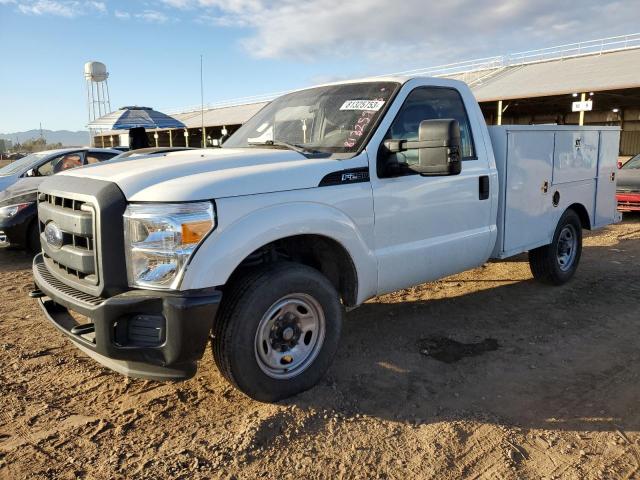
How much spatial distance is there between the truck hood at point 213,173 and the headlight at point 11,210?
465 centimetres

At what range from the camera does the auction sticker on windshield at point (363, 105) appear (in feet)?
12.6

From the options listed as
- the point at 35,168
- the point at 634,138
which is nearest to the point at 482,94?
the point at 634,138

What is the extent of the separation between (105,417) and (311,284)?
4.79 ft

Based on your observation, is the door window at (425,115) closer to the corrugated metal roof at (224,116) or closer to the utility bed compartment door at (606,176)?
the utility bed compartment door at (606,176)

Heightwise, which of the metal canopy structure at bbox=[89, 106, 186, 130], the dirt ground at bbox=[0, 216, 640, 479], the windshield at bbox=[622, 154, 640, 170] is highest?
the metal canopy structure at bbox=[89, 106, 186, 130]

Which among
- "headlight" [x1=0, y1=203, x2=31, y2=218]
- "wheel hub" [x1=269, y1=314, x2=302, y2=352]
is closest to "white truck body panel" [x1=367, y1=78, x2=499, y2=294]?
"wheel hub" [x1=269, y1=314, x2=302, y2=352]

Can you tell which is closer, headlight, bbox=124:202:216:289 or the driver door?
headlight, bbox=124:202:216:289

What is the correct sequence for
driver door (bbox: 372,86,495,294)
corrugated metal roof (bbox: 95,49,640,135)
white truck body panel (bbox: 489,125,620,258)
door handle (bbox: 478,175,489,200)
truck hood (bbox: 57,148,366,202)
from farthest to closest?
corrugated metal roof (bbox: 95,49,640,135)
white truck body panel (bbox: 489,125,620,258)
door handle (bbox: 478,175,489,200)
driver door (bbox: 372,86,495,294)
truck hood (bbox: 57,148,366,202)

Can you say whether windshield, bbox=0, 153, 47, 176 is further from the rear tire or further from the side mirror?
the rear tire

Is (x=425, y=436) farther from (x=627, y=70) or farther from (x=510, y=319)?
(x=627, y=70)

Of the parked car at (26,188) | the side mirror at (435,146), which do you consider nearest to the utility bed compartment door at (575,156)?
the side mirror at (435,146)

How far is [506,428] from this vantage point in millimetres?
3051

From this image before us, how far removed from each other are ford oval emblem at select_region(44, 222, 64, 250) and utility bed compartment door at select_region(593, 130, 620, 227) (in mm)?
5634

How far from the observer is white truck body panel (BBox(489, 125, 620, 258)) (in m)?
4.74
